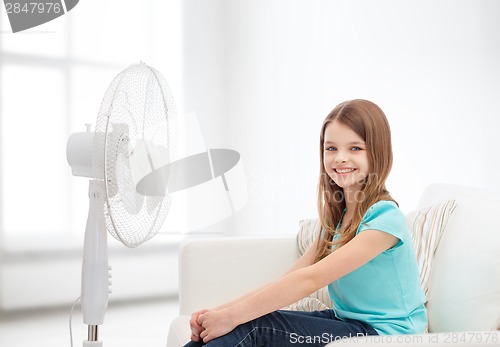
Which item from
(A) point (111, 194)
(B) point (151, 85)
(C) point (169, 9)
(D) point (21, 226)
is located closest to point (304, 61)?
(C) point (169, 9)

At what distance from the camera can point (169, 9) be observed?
3.70 m

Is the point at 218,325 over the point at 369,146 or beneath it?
beneath

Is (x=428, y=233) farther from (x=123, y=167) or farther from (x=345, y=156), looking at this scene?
(x=123, y=167)

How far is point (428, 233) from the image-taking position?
1.68m

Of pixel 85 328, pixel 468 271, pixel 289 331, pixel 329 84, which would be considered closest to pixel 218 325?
pixel 289 331

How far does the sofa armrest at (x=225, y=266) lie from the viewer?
75.8 inches

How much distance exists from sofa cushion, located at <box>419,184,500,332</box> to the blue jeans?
0.88ft

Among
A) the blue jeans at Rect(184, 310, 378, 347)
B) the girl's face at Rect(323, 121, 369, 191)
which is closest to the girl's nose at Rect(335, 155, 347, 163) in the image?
the girl's face at Rect(323, 121, 369, 191)

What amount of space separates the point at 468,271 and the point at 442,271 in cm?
9

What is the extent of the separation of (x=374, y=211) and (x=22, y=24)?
2.58 metres

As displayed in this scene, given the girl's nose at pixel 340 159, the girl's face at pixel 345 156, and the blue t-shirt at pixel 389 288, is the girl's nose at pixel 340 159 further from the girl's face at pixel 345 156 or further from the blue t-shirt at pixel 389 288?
the blue t-shirt at pixel 389 288

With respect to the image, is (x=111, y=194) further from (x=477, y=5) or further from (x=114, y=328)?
(x=477, y=5)

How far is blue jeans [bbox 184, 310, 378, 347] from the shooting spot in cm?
131

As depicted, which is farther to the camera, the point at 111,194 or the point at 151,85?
the point at 151,85
